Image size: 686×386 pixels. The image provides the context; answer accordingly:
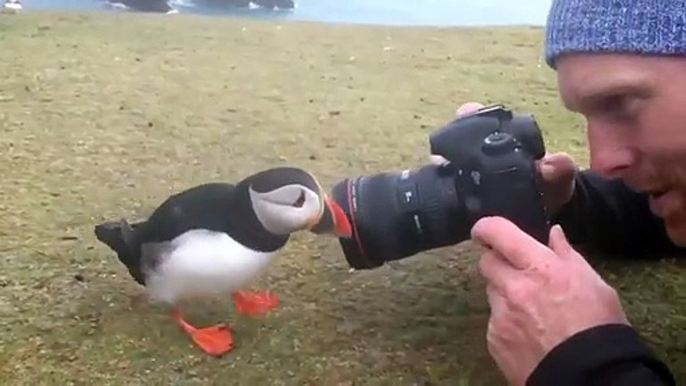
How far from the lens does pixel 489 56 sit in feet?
5.94

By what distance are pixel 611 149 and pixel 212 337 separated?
1.10ft

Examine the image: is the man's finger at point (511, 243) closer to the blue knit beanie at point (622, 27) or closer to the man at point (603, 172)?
the man at point (603, 172)

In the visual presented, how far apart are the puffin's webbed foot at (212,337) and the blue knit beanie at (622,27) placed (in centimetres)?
34

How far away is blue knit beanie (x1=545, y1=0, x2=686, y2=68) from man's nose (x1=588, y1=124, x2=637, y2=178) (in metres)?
0.06

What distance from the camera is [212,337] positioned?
0.79m

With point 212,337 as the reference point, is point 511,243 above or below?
above

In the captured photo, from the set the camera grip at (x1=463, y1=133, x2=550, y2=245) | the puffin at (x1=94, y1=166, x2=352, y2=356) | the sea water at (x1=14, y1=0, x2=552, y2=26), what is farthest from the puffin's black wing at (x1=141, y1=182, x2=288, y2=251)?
the sea water at (x1=14, y1=0, x2=552, y2=26)

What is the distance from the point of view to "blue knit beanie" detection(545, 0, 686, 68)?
0.58 m

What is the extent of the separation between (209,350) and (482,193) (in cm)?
24

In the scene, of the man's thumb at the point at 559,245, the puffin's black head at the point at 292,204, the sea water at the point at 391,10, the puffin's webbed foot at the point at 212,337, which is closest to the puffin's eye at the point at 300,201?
the puffin's black head at the point at 292,204

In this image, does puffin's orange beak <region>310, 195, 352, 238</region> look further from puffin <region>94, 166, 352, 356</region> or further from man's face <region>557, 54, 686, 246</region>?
man's face <region>557, 54, 686, 246</region>

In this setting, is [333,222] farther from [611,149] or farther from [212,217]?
[611,149]

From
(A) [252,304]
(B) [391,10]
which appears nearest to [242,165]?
(A) [252,304]

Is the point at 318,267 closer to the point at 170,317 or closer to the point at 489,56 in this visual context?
the point at 170,317
